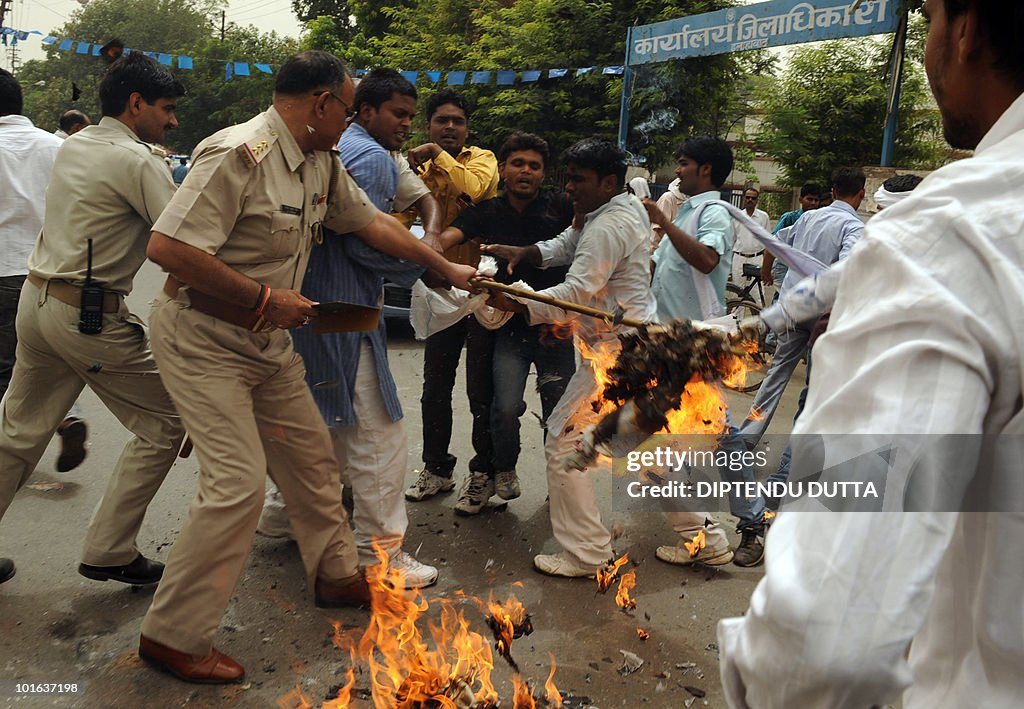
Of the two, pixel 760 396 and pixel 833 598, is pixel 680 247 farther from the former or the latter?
pixel 833 598

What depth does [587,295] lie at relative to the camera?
4043mm

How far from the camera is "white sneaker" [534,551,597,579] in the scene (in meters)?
4.09

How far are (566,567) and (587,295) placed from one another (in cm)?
134

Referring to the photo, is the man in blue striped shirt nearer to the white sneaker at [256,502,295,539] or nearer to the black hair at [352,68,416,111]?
the black hair at [352,68,416,111]

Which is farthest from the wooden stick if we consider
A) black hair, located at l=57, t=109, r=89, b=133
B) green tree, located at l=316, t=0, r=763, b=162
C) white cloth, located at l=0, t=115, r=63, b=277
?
green tree, located at l=316, t=0, r=763, b=162

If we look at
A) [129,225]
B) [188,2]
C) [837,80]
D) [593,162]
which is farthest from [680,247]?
[188,2]

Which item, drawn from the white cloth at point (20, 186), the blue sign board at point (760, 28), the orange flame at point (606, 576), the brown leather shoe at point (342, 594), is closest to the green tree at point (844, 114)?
the blue sign board at point (760, 28)

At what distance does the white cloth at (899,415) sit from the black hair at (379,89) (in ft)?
11.5

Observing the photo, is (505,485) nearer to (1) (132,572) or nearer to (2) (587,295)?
(2) (587,295)

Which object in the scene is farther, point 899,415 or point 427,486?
point 427,486

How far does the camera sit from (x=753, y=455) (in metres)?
5.31

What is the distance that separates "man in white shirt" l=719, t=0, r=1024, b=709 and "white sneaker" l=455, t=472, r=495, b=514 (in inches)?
154

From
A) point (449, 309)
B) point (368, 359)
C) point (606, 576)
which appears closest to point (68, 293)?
point (368, 359)

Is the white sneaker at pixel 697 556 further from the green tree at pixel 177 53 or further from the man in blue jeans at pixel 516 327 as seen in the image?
the green tree at pixel 177 53
